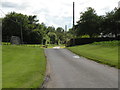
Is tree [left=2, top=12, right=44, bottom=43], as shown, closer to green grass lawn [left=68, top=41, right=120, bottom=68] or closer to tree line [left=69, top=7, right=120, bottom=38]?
tree line [left=69, top=7, right=120, bottom=38]

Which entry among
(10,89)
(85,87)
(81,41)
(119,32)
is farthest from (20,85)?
(119,32)

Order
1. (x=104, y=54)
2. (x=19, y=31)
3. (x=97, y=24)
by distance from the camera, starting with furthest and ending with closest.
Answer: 1. (x=19, y=31)
2. (x=97, y=24)
3. (x=104, y=54)

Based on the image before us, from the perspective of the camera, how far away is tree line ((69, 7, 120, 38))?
55.0 metres

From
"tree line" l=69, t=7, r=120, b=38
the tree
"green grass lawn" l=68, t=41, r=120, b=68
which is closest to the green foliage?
"tree line" l=69, t=7, r=120, b=38

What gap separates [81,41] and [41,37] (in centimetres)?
2191

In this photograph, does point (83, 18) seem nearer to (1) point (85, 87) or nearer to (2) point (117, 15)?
(2) point (117, 15)

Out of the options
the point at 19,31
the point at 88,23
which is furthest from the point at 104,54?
the point at 19,31

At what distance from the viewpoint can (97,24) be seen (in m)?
58.1

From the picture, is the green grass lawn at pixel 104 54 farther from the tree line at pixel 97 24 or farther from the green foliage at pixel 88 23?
the green foliage at pixel 88 23

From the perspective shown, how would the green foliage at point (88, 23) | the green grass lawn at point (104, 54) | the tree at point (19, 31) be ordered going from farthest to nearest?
the tree at point (19, 31) < the green foliage at point (88, 23) < the green grass lawn at point (104, 54)

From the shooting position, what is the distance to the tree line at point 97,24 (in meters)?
55.0

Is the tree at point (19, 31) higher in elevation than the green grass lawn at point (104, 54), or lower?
higher

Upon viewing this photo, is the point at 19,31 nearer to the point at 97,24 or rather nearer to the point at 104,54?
the point at 97,24

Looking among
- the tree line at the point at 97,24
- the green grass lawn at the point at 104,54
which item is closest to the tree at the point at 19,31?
the tree line at the point at 97,24
